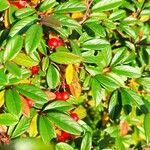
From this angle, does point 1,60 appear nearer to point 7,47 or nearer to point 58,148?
point 7,47

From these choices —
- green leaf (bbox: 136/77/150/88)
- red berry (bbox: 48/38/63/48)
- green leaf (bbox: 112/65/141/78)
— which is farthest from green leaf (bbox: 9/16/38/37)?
green leaf (bbox: 136/77/150/88)

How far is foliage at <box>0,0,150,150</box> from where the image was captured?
47.5 inches

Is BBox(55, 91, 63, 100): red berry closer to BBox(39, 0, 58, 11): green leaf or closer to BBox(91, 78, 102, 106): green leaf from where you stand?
BBox(91, 78, 102, 106): green leaf

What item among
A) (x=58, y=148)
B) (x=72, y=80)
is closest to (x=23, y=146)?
(x=58, y=148)

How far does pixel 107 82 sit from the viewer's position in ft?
4.38

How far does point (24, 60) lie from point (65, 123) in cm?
24

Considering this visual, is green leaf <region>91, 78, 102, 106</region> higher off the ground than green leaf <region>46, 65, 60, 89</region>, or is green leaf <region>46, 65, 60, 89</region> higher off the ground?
green leaf <region>46, 65, 60, 89</region>

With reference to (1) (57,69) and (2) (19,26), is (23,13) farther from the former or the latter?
(1) (57,69)

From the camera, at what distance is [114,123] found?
2.04m

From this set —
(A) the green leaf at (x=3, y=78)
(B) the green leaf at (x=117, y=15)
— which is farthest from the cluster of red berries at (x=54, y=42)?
(B) the green leaf at (x=117, y=15)

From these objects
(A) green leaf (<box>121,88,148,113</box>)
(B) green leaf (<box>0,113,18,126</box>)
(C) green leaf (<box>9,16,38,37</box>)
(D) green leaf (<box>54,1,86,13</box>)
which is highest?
(C) green leaf (<box>9,16,38,37</box>)

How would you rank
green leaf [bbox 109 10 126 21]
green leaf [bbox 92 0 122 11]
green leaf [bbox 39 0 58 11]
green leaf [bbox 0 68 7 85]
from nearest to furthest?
green leaf [bbox 0 68 7 85], green leaf [bbox 39 0 58 11], green leaf [bbox 92 0 122 11], green leaf [bbox 109 10 126 21]

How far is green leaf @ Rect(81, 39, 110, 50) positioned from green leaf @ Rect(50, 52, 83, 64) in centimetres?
16

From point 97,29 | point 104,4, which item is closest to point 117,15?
point 104,4
